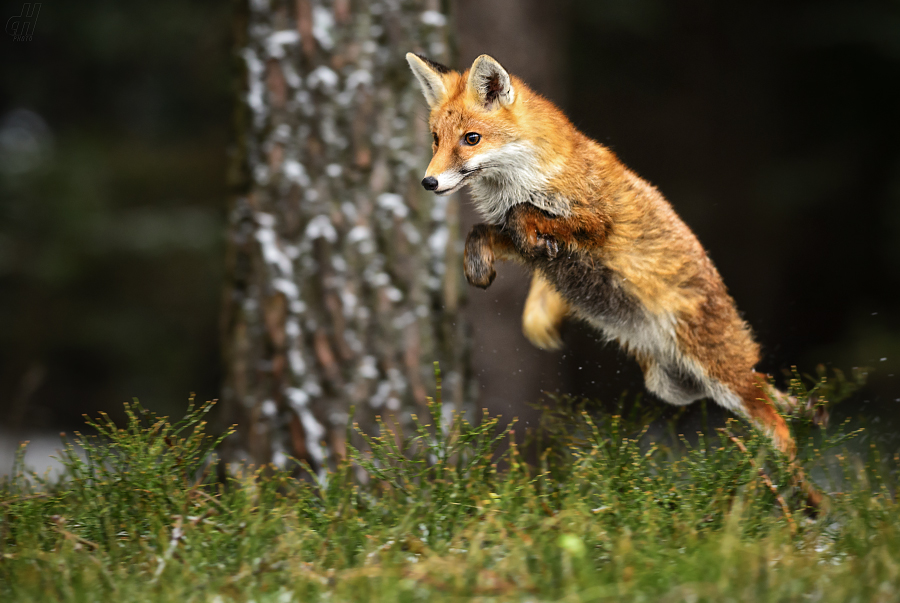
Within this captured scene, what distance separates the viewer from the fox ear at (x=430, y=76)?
6.98ft

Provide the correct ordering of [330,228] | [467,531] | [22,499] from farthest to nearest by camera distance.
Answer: [330,228] < [22,499] < [467,531]

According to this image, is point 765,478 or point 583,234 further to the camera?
point 765,478

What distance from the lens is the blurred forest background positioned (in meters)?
8.03

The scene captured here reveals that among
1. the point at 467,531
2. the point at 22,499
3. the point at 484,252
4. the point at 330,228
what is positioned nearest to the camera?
the point at 484,252

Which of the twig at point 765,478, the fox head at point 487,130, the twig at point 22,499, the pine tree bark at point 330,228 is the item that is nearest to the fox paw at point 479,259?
the fox head at point 487,130

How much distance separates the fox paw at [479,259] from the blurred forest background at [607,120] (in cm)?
321

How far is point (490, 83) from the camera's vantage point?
213 cm

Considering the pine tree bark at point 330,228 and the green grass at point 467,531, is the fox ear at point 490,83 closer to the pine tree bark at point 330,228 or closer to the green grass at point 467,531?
the green grass at point 467,531

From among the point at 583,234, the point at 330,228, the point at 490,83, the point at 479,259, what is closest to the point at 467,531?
the point at 479,259

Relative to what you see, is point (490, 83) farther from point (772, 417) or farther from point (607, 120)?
point (607, 120)

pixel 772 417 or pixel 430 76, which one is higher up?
pixel 430 76

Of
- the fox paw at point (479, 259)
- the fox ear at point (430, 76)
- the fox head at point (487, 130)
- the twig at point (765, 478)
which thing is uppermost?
the fox ear at point (430, 76)
